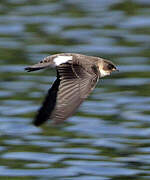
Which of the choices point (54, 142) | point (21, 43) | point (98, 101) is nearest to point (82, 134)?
point (54, 142)

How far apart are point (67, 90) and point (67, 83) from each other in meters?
0.10

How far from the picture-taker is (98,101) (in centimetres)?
991

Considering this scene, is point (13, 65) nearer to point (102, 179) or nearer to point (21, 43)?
point (21, 43)

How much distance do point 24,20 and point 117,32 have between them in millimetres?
1313

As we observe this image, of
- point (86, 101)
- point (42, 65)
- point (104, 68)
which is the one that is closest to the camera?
point (42, 65)

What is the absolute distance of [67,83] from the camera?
6.29 meters

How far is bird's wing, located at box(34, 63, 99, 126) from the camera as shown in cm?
605

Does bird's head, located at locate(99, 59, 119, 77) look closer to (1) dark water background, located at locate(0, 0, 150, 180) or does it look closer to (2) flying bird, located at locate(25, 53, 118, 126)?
(2) flying bird, located at locate(25, 53, 118, 126)

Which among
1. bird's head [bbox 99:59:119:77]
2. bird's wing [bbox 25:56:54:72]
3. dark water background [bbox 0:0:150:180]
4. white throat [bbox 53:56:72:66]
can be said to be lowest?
dark water background [bbox 0:0:150:180]

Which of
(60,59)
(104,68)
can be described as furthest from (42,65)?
(104,68)

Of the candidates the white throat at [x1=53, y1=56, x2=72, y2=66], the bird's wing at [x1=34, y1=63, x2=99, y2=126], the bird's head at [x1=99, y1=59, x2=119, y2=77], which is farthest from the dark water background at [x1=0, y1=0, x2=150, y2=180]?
the white throat at [x1=53, y1=56, x2=72, y2=66]

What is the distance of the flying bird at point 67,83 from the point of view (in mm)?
6055

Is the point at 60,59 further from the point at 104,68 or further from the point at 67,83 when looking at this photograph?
the point at 104,68

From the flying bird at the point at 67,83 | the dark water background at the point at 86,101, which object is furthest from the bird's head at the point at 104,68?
the dark water background at the point at 86,101
